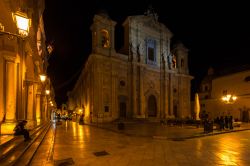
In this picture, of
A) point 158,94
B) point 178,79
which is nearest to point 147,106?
point 158,94

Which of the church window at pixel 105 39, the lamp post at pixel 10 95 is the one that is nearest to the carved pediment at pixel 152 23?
the church window at pixel 105 39

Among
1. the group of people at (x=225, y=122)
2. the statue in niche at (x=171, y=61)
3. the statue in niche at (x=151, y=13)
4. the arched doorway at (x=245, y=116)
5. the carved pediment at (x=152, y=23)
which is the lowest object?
the arched doorway at (x=245, y=116)

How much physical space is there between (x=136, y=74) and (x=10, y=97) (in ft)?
88.5

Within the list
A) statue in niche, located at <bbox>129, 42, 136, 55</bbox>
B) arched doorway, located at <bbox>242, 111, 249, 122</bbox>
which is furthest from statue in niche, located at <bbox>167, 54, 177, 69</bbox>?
arched doorway, located at <bbox>242, 111, 249, 122</bbox>

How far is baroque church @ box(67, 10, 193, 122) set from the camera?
32.8 metres

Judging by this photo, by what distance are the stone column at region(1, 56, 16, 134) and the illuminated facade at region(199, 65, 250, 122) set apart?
3152cm

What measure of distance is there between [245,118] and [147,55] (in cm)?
2024

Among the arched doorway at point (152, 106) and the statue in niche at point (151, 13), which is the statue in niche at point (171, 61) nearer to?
the arched doorway at point (152, 106)

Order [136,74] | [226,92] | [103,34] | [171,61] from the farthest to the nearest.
Answer: [226,92], [171,61], [136,74], [103,34]

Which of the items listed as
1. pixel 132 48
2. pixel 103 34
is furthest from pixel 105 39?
pixel 132 48

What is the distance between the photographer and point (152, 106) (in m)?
38.9

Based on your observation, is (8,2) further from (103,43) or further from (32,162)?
(103,43)

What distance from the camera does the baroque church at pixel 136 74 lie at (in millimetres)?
32812

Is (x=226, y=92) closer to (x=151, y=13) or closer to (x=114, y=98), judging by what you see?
(x=151, y=13)
